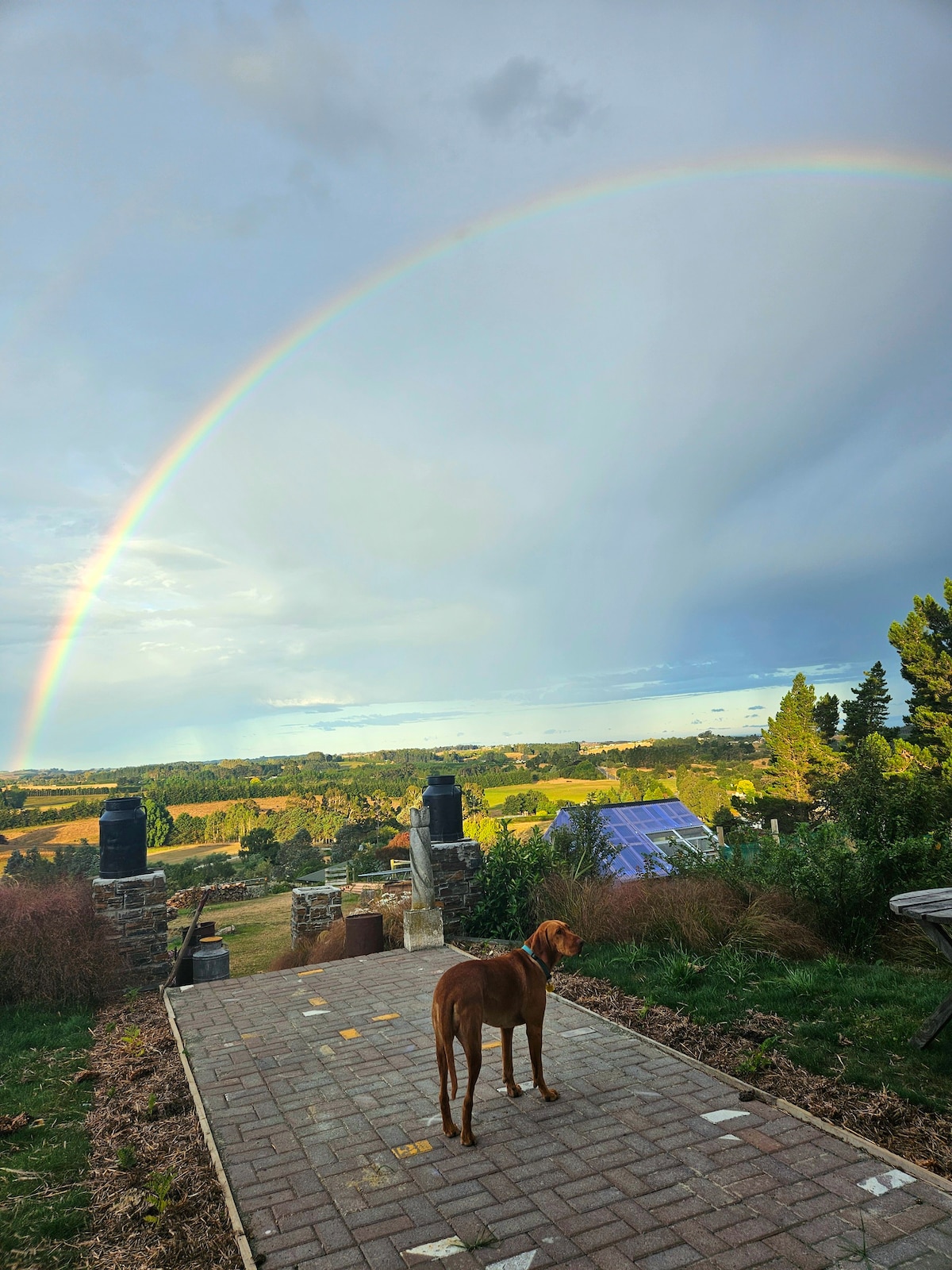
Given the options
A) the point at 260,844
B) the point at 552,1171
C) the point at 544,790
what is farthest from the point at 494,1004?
the point at 544,790

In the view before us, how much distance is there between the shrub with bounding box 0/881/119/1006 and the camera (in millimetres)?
8023

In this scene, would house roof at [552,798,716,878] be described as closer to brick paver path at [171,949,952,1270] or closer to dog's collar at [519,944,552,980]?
brick paver path at [171,949,952,1270]

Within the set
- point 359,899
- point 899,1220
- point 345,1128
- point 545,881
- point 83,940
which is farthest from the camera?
point 359,899

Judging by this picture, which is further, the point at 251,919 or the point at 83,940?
the point at 251,919

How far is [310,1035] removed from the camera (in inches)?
249

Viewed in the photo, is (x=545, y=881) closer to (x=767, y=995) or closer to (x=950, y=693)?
(x=767, y=995)

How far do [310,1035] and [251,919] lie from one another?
10313 millimetres

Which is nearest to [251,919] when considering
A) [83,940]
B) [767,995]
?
[83,940]

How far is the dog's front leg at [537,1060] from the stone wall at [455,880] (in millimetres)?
5136

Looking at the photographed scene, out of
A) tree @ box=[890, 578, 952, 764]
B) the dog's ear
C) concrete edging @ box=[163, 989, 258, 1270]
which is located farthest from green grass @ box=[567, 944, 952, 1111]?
tree @ box=[890, 578, 952, 764]

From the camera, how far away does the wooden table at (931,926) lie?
15.6ft

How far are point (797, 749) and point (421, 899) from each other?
124 ft

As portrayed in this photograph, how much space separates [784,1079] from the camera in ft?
16.2

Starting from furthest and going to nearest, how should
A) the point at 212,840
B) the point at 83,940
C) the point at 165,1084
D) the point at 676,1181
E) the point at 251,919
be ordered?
1. the point at 212,840
2. the point at 251,919
3. the point at 83,940
4. the point at 165,1084
5. the point at 676,1181
